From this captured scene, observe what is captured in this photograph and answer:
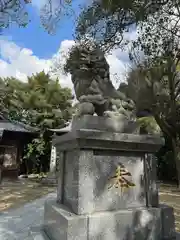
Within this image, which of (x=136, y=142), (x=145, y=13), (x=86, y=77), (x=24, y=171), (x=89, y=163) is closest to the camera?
(x=89, y=163)

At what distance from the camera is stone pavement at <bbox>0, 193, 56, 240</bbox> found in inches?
153

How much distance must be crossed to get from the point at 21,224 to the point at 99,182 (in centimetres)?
265

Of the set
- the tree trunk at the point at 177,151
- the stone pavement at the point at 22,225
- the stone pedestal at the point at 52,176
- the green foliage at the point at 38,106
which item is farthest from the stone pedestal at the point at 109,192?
the green foliage at the point at 38,106

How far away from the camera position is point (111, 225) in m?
3.08

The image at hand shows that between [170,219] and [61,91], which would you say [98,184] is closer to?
[170,219]

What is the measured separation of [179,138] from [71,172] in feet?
35.4

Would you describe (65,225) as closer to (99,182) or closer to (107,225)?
(107,225)

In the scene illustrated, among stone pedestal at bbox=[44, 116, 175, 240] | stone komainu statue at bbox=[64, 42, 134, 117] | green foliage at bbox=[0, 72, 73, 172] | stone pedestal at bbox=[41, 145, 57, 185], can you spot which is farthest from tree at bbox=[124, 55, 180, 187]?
stone pedestal at bbox=[44, 116, 175, 240]

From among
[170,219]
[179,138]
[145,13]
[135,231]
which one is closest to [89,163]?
[135,231]

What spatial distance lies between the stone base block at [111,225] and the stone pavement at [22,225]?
0.44m

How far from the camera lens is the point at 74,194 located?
3188mm

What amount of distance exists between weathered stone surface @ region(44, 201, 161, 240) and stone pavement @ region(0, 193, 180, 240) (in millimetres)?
527

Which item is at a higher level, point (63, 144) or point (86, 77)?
point (86, 77)

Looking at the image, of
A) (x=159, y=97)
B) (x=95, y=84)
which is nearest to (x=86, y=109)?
(x=95, y=84)
